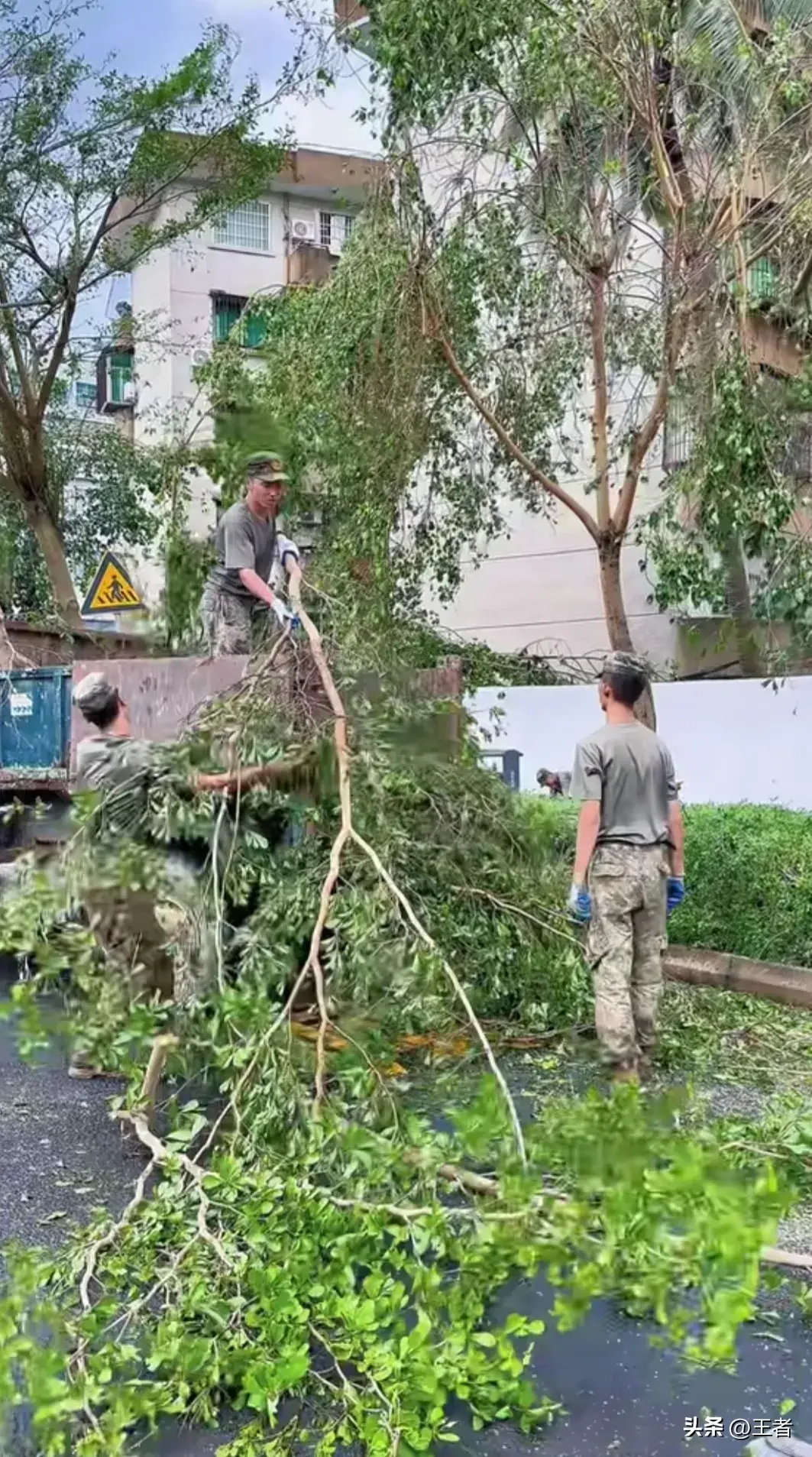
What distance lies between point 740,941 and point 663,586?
12.1 ft

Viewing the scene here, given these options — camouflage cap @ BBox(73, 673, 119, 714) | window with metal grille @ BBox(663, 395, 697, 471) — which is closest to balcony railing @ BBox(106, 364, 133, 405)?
window with metal grille @ BBox(663, 395, 697, 471)

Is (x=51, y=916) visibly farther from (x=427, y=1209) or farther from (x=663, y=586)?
(x=663, y=586)

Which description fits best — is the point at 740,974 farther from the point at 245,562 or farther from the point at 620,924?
the point at 245,562

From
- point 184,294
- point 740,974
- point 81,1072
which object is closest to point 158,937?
point 81,1072

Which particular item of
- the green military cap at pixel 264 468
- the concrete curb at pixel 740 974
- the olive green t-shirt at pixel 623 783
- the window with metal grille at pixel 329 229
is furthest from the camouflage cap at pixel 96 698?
the window with metal grille at pixel 329 229

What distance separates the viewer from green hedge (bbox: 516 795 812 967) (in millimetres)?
6348

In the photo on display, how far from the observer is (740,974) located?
6.26 m

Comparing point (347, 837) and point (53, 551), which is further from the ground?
point (53, 551)

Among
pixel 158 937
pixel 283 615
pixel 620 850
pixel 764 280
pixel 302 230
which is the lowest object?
pixel 158 937

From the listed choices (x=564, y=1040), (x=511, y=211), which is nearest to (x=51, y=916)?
(x=564, y=1040)

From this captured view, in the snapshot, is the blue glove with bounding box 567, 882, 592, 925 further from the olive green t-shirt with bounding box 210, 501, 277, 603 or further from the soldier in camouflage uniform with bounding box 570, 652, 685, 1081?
the olive green t-shirt with bounding box 210, 501, 277, 603

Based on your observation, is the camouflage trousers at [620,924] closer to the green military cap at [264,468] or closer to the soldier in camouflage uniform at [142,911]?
the soldier in camouflage uniform at [142,911]

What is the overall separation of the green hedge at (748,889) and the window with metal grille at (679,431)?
2.48 meters

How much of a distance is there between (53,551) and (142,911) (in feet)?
31.5
